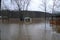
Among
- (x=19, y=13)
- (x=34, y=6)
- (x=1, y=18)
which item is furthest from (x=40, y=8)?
(x=1, y=18)

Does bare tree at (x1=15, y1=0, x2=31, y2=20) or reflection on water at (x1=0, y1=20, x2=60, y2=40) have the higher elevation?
bare tree at (x1=15, y1=0, x2=31, y2=20)

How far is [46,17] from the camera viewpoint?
12.6 ft

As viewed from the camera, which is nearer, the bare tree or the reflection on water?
the reflection on water

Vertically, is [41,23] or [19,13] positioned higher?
[19,13]

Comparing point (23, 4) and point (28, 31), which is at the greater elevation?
point (23, 4)

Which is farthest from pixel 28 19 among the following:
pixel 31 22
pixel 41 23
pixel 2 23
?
pixel 2 23

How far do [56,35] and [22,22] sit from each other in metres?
1.23

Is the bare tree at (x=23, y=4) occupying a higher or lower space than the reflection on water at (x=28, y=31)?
higher

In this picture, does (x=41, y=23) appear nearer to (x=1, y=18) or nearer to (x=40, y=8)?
(x=40, y=8)

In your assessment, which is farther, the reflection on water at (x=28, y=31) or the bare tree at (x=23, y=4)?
the bare tree at (x=23, y=4)

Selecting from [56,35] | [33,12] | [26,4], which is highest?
[26,4]

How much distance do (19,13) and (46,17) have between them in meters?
0.94

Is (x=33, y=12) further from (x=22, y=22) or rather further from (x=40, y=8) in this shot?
(x=22, y=22)

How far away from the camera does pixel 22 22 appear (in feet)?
12.7
